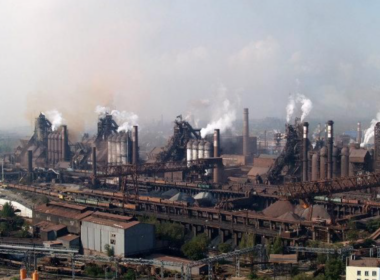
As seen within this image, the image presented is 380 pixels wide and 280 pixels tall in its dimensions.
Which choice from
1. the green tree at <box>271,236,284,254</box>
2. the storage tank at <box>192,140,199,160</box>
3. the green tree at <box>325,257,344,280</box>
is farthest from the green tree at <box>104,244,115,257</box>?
the storage tank at <box>192,140,199,160</box>

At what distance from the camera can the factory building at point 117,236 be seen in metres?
24.4

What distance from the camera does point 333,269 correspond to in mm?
19953

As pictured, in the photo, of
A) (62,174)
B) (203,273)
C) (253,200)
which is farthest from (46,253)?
(62,174)

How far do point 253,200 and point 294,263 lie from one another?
16.7m

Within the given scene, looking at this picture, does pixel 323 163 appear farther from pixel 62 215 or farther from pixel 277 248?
pixel 62 215

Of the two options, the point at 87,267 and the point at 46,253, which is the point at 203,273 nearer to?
the point at 87,267

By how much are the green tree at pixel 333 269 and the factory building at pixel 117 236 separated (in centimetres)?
816

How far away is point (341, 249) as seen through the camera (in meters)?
21.9

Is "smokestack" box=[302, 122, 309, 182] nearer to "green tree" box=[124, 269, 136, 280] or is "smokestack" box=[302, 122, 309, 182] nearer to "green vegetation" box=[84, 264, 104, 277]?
"green vegetation" box=[84, 264, 104, 277]

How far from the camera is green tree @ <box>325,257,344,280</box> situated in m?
19.7

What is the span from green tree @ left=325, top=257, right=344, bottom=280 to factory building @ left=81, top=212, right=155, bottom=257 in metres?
8.16

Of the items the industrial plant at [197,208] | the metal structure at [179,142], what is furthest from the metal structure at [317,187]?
the metal structure at [179,142]

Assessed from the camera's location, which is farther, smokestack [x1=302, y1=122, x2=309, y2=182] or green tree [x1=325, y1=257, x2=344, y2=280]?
smokestack [x1=302, y1=122, x2=309, y2=182]

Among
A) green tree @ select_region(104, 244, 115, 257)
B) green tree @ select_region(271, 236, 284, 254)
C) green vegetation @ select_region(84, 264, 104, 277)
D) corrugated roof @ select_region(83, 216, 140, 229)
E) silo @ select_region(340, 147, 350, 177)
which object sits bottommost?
green vegetation @ select_region(84, 264, 104, 277)
